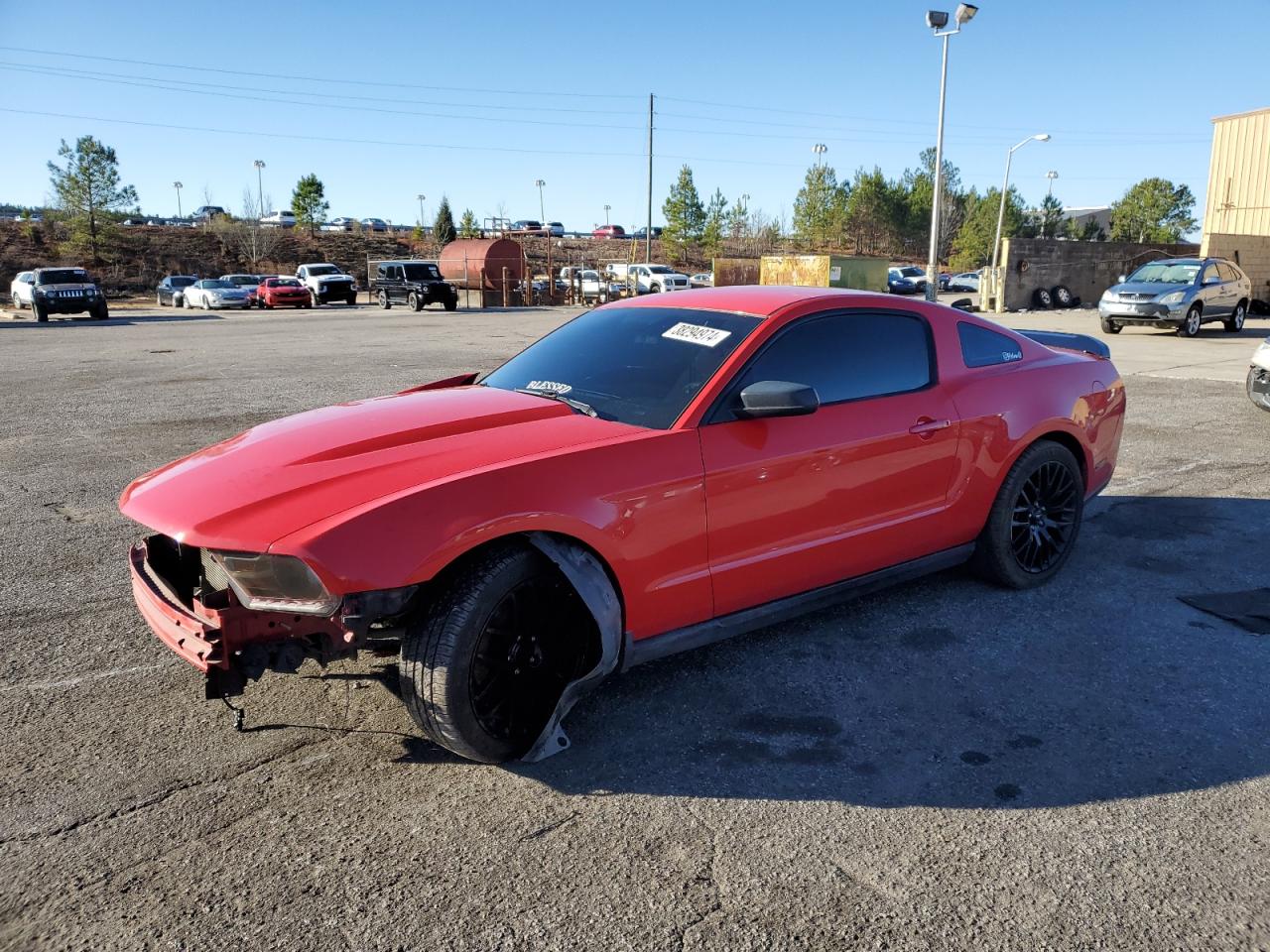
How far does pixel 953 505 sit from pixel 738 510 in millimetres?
1363

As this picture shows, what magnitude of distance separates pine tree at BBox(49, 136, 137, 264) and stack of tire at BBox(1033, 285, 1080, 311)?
55.4 m

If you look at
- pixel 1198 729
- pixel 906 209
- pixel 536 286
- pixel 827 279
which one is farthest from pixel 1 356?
pixel 906 209

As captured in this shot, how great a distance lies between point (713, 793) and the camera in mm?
2947

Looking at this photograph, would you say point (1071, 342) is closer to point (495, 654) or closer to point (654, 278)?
point (495, 654)

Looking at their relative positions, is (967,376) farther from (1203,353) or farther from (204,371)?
(1203,353)

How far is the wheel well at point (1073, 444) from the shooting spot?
4773 millimetres

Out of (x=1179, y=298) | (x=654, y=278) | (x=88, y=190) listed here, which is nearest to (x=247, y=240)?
(x=88, y=190)

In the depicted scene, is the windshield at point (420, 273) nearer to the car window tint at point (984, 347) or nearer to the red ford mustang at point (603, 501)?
the red ford mustang at point (603, 501)

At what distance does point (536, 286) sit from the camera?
44031 millimetres

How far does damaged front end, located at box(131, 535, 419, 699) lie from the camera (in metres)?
2.76

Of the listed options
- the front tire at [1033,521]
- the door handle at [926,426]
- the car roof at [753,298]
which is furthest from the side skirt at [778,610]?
the car roof at [753,298]

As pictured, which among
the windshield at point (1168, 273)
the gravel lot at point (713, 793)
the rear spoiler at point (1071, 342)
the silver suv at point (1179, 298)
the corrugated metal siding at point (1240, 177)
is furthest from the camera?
the corrugated metal siding at point (1240, 177)

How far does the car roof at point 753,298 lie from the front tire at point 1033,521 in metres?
1.13

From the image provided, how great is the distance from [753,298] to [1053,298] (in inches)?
1209
